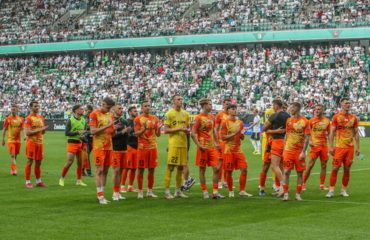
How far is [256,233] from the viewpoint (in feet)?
32.1

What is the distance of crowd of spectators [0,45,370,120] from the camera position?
149ft

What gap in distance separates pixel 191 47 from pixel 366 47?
15967 millimetres

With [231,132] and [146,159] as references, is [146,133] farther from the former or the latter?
[231,132]

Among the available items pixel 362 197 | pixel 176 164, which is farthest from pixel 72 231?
pixel 362 197

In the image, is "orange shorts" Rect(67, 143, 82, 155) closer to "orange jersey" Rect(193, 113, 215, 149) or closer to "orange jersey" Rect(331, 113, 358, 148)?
"orange jersey" Rect(193, 113, 215, 149)

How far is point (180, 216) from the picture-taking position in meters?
11.4

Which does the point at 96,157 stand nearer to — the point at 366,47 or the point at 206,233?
the point at 206,233

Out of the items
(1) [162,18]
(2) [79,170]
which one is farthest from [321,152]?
(1) [162,18]

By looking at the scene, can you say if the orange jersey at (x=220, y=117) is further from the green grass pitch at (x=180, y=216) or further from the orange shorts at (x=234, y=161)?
the green grass pitch at (x=180, y=216)

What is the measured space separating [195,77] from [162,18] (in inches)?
390

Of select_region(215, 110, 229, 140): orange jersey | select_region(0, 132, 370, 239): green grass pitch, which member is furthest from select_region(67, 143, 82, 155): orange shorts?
select_region(215, 110, 229, 140): orange jersey

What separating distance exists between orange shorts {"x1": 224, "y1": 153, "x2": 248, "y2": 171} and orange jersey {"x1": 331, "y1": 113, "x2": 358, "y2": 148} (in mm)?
2209

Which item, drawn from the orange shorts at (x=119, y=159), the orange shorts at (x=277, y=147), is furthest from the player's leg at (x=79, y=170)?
the orange shorts at (x=277, y=147)

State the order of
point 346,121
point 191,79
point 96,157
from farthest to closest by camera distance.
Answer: point 191,79 → point 346,121 → point 96,157
